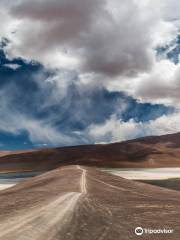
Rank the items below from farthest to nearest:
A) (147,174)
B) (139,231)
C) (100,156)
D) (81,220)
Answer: (100,156), (147,174), (81,220), (139,231)

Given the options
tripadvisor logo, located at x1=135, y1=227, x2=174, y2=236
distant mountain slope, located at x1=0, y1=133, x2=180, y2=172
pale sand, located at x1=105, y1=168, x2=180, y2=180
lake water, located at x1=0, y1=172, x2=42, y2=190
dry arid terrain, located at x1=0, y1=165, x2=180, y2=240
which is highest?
distant mountain slope, located at x1=0, y1=133, x2=180, y2=172

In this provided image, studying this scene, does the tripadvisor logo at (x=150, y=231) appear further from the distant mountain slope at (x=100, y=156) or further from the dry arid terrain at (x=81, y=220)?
the distant mountain slope at (x=100, y=156)

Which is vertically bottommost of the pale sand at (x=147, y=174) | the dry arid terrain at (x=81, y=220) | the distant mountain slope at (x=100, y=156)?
the pale sand at (x=147, y=174)

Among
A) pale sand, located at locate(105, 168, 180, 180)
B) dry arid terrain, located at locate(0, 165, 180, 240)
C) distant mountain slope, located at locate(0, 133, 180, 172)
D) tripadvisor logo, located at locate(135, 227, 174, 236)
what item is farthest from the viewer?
distant mountain slope, located at locate(0, 133, 180, 172)

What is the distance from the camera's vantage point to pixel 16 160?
5310 inches

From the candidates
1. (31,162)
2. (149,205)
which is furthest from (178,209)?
(31,162)

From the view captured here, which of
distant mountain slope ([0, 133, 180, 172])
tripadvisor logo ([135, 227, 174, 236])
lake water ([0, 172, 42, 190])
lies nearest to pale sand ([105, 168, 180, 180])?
lake water ([0, 172, 42, 190])

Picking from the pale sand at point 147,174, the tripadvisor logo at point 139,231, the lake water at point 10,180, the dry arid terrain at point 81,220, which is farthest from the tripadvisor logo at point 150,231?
the pale sand at point 147,174

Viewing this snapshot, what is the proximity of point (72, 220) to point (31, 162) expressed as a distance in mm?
123331

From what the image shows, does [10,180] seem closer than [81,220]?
No

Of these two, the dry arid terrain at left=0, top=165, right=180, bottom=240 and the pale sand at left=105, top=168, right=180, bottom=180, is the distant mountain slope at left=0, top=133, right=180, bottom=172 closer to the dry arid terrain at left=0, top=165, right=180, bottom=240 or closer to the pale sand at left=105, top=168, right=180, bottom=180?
the pale sand at left=105, top=168, right=180, bottom=180

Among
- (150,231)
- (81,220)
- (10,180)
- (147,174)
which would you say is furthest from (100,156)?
(150,231)

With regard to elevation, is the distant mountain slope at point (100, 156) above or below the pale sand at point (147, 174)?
above

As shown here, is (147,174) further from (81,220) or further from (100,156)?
(100,156)
